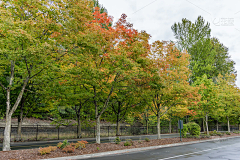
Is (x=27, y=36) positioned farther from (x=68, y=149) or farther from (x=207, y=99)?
(x=207, y=99)

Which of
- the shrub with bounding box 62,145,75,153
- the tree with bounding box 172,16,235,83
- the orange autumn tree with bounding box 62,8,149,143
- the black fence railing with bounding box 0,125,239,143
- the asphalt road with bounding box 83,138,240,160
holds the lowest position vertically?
the black fence railing with bounding box 0,125,239,143

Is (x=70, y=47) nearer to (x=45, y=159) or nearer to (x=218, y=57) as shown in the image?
(x=45, y=159)

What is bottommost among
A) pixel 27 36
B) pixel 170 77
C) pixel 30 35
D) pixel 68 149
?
pixel 68 149

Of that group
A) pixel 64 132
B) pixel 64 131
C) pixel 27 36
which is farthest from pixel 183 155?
pixel 64 131

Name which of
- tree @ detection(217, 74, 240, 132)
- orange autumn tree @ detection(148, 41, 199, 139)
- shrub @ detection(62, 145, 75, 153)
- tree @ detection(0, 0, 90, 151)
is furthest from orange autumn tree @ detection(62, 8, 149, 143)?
tree @ detection(217, 74, 240, 132)

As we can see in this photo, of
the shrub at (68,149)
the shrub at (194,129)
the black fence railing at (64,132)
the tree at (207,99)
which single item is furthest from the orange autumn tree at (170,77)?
the black fence railing at (64,132)

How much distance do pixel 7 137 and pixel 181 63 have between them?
1762 centimetres

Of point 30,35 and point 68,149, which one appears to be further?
point 68,149

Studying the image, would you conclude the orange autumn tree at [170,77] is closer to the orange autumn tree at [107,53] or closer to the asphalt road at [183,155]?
the orange autumn tree at [107,53]

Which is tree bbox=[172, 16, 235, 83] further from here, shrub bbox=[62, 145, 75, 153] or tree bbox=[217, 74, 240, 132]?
shrub bbox=[62, 145, 75, 153]

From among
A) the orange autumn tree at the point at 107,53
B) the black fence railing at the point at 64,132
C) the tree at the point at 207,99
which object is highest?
the orange autumn tree at the point at 107,53

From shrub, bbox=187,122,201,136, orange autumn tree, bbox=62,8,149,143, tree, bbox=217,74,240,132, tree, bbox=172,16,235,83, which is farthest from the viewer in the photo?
tree, bbox=172,16,235,83

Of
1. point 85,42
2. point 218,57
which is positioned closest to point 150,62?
point 85,42

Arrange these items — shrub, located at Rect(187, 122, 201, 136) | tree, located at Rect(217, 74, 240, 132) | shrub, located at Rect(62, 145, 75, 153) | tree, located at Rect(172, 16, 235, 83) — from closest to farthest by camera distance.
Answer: shrub, located at Rect(62, 145, 75, 153) < shrub, located at Rect(187, 122, 201, 136) < tree, located at Rect(217, 74, 240, 132) < tree, located at Rect(172, 16, 235, 83)
